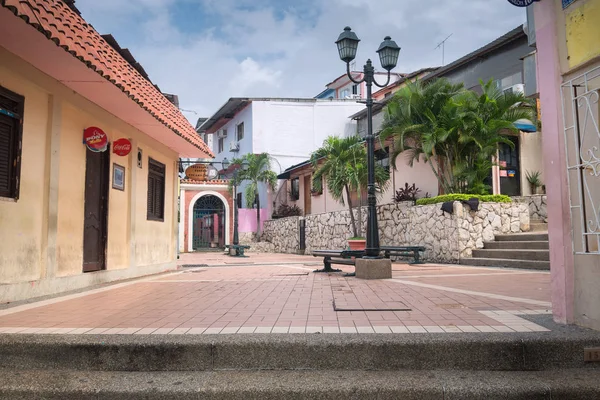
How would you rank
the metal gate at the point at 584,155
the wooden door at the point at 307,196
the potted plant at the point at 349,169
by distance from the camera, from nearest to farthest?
the metal gate at the point at 584,155, the potted plant at the point at 349,169, the wooden door at the point at 307,196

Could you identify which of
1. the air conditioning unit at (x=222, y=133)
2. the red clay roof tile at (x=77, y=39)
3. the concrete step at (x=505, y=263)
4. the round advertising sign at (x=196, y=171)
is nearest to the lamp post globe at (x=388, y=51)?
the red clay roof tile at (x=77, y=39)

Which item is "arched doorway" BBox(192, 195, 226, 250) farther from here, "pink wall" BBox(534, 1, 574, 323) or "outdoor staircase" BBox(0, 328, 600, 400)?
"pink wall" BBox(534, 1, 574, 323)

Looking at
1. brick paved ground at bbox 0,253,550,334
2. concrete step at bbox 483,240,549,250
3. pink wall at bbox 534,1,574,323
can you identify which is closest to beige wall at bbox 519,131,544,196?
concrete step at bbox 483,240,549,250

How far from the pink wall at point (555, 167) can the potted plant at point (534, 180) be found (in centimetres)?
1253

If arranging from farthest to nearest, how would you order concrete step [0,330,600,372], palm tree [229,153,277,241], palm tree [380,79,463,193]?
1. palm tree [229,153,277,241]
2. palm tree [380,79,463,193]
3. concrete step [0,330,600,372]

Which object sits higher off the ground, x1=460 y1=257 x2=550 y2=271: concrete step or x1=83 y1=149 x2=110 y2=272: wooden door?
x1=83 y1=149 x2=110 y2=272: wooden door

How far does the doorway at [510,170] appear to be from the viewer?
631 inches

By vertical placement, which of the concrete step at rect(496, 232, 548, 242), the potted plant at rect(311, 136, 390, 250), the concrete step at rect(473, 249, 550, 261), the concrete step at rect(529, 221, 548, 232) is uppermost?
the potted plant at rect(311, 136, 390, 250)

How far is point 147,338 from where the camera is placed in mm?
3918

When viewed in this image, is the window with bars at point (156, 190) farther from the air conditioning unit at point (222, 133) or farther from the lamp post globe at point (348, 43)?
the air conditioning unit at point (222, 133)

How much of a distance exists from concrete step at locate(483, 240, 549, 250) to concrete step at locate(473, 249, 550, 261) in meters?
0.36

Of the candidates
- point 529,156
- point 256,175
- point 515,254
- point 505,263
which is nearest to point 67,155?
point 505,263

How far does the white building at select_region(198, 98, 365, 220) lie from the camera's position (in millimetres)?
30797

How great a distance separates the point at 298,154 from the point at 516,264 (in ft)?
69.6
